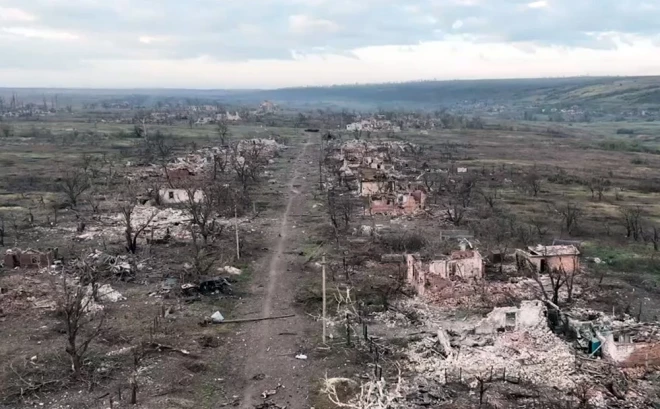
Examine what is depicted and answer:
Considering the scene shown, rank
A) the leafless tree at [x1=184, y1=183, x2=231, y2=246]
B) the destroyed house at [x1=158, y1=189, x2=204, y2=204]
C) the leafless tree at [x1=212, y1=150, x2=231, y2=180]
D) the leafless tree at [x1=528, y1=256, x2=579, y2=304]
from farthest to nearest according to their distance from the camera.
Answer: the leafless tree at [x1=212, y1=150, x2=231, y2=180] < the destroyed house at [x1=158, y1=189, x2=204, y2=204] < the leafless tree at [x1=184, y1=183, x2=231, y2=246] < the leafless tree at [x1=528, y1=256, x2=579, y2=304]

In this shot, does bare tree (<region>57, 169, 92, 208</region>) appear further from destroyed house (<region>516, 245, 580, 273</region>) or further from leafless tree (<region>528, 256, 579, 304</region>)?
leafless tree (<region>528, 256, 579, 304</region>)

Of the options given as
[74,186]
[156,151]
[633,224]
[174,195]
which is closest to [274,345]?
[633,224]

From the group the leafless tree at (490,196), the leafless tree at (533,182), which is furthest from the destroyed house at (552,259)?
the leafless tree at (533,182)

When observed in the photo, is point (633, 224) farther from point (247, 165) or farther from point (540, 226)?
point (247, 165)

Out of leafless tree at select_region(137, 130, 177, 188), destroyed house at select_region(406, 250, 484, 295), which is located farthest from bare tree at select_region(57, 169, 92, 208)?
destroyed house at select_region(406, 250, 484, 295)

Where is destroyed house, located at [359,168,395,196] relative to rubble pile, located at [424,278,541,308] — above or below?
above

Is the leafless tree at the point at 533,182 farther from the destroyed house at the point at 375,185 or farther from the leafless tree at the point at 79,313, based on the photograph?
the leafless tree at the point at 79,313

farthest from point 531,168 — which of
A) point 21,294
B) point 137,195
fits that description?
point 21,294
